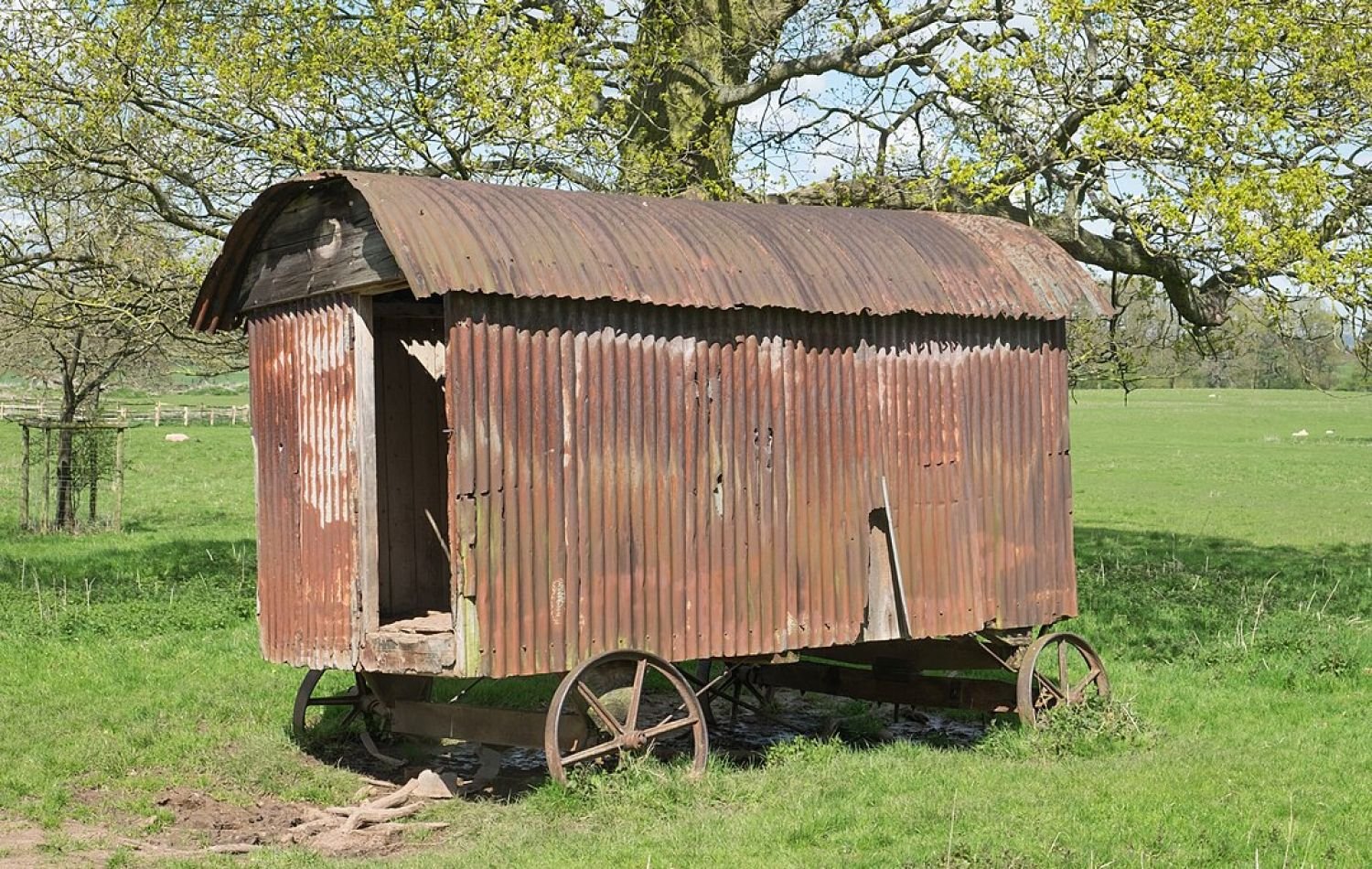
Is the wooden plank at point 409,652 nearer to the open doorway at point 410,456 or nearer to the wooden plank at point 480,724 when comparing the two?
the wooden plank at point 480,724

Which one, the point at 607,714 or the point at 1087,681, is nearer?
the point at 607,714

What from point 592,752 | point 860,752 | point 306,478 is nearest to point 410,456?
point 306,478

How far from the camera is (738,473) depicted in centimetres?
983

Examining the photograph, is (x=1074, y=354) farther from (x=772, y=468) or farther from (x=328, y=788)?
(x=328, y=788)

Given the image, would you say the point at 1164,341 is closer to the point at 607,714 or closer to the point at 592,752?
the point at 607,714

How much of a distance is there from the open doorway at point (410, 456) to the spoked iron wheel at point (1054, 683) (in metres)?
4.30

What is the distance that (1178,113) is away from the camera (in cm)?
1479

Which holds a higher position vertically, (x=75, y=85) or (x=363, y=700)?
(x=75, y=85)

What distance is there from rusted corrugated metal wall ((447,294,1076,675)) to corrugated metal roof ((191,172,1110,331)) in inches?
7.2

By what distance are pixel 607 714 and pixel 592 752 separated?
0.82ft

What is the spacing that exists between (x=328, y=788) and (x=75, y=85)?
8591mm

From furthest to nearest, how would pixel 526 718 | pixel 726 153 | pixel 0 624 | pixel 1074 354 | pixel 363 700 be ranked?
1. pixel 1074 354
2. pixel 726 153
3. pixel 0 624
4. pixel 363 700
5. pixel 526 718

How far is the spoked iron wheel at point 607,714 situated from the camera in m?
8.91

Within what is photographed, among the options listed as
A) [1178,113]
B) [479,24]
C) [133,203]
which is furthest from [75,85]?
[1178,113]
